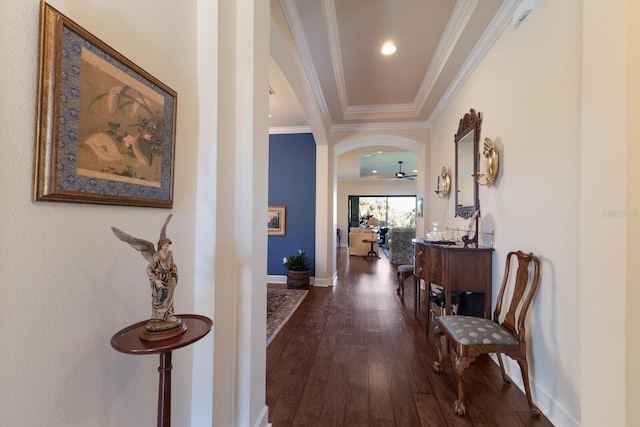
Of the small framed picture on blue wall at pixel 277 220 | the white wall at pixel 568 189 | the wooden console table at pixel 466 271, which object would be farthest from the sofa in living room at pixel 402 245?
the wooden console table at pixel 466 271

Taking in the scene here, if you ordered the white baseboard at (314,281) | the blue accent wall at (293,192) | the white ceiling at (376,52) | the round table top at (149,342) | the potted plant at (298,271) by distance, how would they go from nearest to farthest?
the round table top at (149,342) → the white ceiling at (376,52) → the potted plant at (298,271) → the white baseboard at (314,281) → the blue accent wall at (293,192)

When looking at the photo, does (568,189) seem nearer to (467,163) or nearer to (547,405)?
(547,405)

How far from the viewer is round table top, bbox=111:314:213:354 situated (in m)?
0.73

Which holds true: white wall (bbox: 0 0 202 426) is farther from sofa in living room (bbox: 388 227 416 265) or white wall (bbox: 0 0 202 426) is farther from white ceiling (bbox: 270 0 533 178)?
sofa in living room (bbox: 388 227 416 265)

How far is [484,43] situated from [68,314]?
134 inches

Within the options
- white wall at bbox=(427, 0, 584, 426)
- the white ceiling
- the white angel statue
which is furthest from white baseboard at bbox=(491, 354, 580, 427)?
the white ceiling

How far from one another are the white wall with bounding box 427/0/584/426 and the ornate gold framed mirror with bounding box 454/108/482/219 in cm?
34

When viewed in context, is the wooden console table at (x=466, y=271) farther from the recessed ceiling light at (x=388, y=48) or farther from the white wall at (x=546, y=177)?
the recessed ceiling light at (x=388, y=48)

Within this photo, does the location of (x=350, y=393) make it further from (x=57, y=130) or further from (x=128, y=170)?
(x=57, y=130)

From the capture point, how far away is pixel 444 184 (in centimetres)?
370

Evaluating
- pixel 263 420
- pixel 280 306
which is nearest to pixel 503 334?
pixel 263 420

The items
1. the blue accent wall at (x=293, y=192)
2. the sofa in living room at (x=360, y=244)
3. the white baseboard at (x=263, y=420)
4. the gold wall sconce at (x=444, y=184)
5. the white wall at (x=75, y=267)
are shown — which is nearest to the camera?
the white wall at (x=75, y=267)

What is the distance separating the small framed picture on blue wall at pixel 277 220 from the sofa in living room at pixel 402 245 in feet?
10.9

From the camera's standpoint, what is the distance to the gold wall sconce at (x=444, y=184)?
3.61 metres
